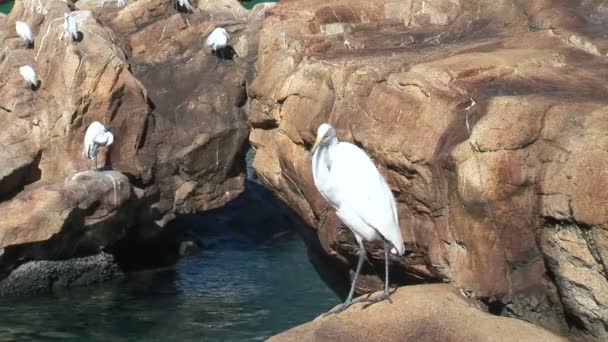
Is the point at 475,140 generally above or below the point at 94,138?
above

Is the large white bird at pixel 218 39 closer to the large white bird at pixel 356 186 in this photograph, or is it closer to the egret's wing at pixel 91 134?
the egret's wing at pixel 91 134

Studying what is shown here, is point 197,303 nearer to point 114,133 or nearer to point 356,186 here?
point 114,133

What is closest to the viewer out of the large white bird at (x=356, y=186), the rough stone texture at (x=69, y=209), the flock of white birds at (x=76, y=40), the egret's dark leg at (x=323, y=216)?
the large white bird at (x=356, y=186)

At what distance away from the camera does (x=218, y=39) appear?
13.5 metres

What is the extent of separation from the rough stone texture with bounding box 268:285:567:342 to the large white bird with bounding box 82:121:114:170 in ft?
17.1

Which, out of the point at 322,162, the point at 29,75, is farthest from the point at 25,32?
the point at 322,162

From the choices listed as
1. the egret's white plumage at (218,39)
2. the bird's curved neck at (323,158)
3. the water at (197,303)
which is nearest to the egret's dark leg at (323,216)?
the water at (197,303)

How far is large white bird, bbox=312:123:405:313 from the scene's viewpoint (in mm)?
7414

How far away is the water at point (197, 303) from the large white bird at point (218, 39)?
268 cm

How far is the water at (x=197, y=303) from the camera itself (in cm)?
1061

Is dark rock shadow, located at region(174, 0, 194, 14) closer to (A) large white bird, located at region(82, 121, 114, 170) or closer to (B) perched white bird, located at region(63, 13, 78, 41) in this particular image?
(B) perched white bird, located at region(63, 13, 78, 41)

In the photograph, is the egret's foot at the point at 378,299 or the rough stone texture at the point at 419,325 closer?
the rough stone texture at the point at 419,325

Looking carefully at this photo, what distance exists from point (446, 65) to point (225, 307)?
13.9 feet

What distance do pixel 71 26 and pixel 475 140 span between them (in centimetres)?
684
